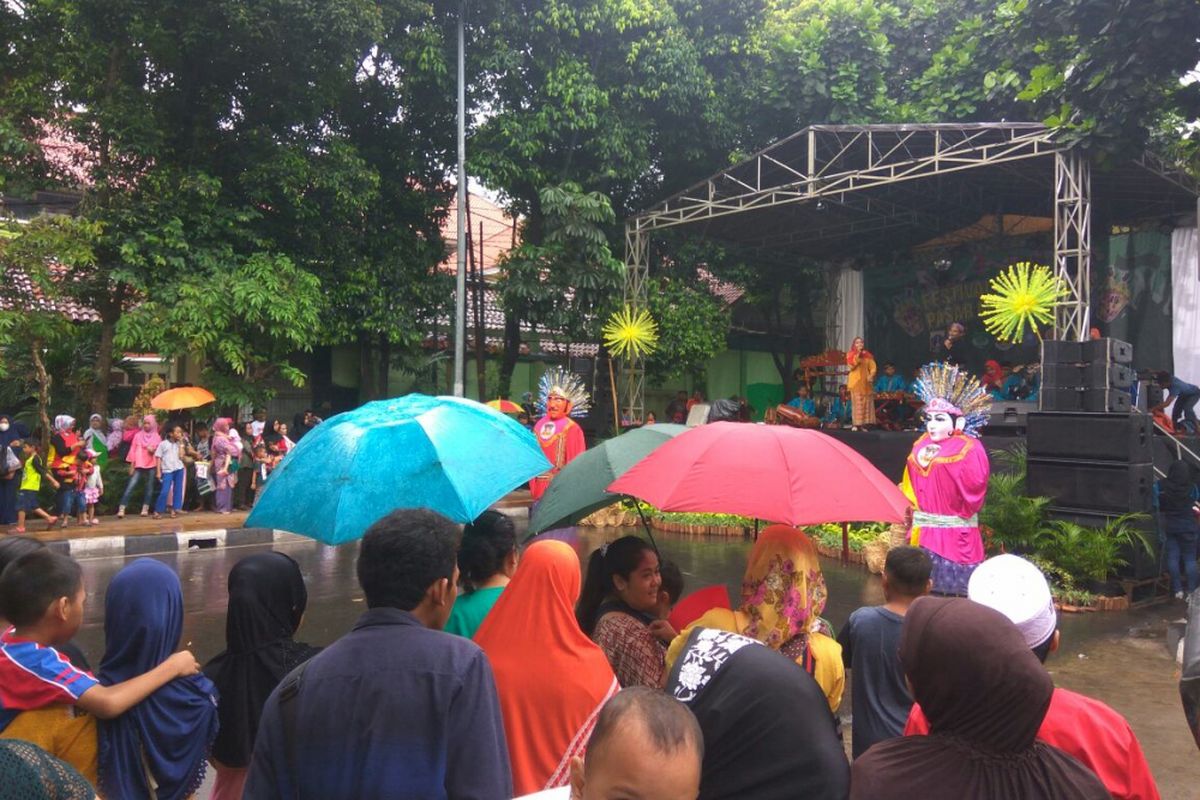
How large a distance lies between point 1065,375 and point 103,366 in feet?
41.8

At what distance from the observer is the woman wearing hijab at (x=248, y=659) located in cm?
268

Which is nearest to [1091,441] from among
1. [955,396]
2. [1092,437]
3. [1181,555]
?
[1092,437]

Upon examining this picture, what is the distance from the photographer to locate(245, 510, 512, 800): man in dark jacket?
178cm

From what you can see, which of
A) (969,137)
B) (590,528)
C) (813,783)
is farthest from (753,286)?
(813,783)

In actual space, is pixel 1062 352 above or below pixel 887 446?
above

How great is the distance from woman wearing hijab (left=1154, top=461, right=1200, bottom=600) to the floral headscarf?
6.80m

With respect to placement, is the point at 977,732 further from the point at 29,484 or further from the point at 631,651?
the point at 29,484

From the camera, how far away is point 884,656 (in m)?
3.06

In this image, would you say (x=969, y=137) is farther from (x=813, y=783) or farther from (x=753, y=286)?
(x=813, y=783)

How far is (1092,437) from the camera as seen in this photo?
889 cm

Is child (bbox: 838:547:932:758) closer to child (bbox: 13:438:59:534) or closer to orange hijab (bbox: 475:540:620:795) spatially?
orange hijab (bbox: 475:540:620:795)

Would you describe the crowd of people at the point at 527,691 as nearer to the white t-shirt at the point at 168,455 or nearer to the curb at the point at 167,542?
the curb at the point at 167,542

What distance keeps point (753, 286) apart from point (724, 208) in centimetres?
585

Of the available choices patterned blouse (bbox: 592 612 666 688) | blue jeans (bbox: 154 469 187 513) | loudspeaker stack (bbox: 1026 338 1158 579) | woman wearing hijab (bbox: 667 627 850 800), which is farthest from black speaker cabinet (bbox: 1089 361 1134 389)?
blue jeans (bbox: 154 469 187 513)
